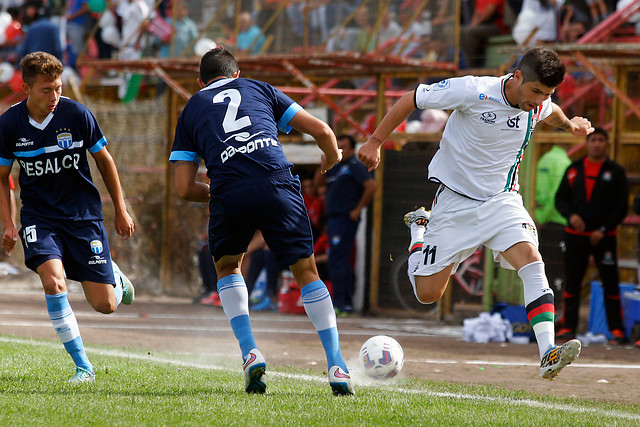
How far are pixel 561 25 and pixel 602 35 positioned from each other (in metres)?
2.50

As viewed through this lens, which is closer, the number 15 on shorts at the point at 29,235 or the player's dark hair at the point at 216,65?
Result: the player's dark hair at the point at 216,65

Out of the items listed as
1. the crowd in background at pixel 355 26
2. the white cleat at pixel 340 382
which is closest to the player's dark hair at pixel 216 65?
the white cleat at pixel 340 382

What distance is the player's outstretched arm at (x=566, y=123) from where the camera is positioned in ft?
22.5

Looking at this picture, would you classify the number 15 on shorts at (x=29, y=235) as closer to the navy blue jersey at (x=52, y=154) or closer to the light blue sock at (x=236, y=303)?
the navy blue jersey at (x=52, y=154)

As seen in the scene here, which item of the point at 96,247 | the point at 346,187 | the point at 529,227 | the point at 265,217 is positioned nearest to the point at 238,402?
the point at 265,217

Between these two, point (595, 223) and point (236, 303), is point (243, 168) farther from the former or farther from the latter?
point (595, 223)

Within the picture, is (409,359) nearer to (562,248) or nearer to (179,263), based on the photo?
(562,248)

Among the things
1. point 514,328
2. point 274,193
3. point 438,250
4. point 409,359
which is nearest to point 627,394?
point 438,250

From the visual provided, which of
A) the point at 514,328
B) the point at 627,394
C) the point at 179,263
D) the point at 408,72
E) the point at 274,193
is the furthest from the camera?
the point at 179,263

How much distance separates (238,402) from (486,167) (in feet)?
7.81

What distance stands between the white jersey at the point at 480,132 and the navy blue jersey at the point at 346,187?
22.2ft

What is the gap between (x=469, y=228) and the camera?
22.0 feet

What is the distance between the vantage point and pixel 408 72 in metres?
13.9

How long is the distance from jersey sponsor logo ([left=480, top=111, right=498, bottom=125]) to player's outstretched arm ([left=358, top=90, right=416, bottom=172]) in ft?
1.59
